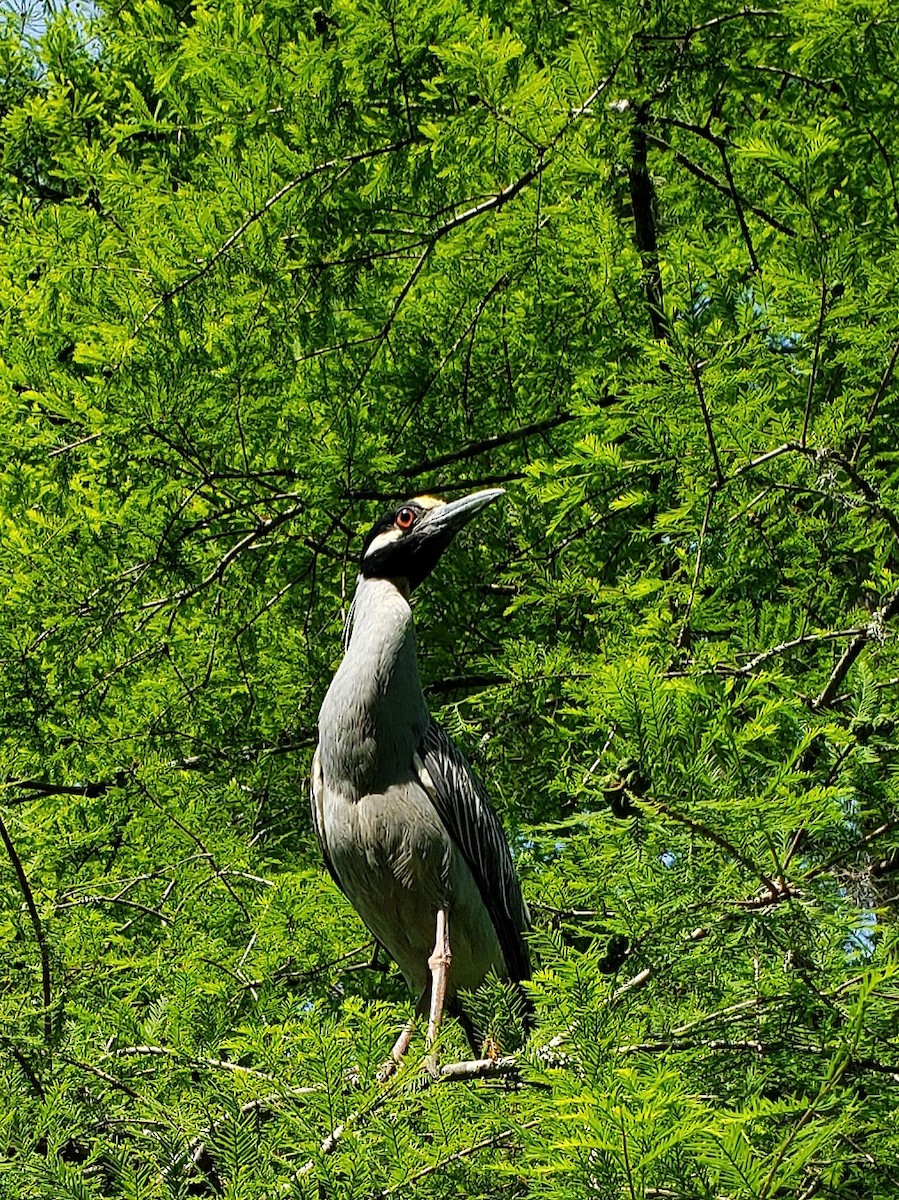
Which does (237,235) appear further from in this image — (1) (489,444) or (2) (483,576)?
(2) (483,576)

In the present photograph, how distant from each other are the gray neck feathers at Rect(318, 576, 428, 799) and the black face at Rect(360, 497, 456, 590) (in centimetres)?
28

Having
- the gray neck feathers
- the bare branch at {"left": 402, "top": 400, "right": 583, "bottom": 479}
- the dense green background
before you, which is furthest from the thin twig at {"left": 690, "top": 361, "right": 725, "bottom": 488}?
the bare branch at {"left": 402, "top": 400, "right": 583, "bottom": 479}

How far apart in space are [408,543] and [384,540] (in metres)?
0.11

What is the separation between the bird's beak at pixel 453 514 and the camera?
4.56m

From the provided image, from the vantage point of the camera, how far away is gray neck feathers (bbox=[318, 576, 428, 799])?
4.29m

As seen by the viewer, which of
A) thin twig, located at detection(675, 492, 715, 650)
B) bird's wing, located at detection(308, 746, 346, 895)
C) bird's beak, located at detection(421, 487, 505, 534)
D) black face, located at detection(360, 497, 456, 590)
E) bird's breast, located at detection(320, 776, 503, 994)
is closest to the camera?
thin twig, located at detection(675, 492, 715, 650)

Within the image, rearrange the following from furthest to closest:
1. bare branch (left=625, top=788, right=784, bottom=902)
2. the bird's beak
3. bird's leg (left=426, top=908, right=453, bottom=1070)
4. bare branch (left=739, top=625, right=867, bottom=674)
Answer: the bird's beak, bird's leg (left=426, top=908, right=453, bottom=1070), bare branch (left=739, top=625, right=867, bottom=674), bare branch (left=625, top=788, right=784, bottom=902)

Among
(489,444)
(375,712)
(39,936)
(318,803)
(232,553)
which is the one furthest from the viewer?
(489,444)

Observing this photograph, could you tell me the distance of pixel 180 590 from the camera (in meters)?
5.12

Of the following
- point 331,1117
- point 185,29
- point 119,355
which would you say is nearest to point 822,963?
point 331,1117

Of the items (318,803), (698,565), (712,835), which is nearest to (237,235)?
(698,565)

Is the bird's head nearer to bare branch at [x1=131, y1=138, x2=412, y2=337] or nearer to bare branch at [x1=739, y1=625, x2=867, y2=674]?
bare branch at [x1=131, y1=138, x2=412, y2=337]

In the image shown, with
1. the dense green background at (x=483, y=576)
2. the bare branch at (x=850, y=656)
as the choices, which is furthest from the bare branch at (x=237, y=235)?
the bare branch at (x=850, y=656)

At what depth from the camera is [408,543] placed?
15.4 feet
